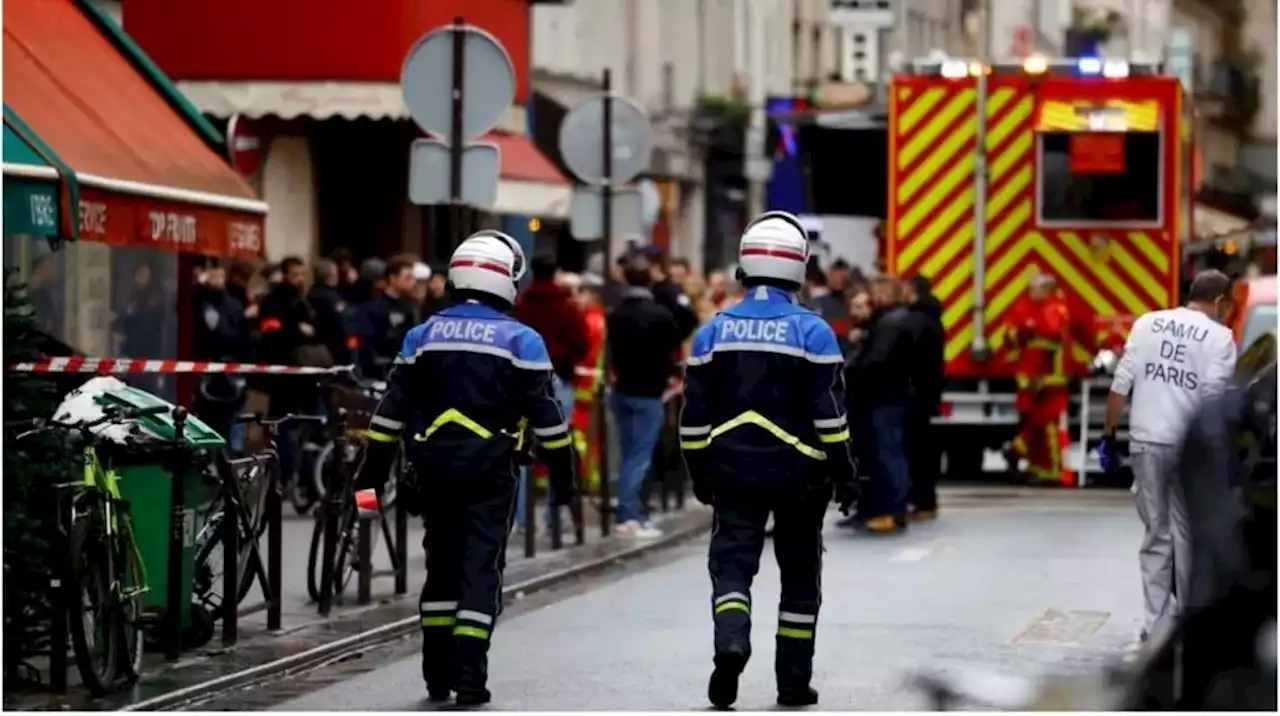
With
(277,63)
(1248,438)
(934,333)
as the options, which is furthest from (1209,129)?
(1248,438)

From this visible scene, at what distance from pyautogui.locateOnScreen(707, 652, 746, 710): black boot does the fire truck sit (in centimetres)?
1373

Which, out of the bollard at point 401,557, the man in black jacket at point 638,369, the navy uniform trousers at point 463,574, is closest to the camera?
the navy uniform trousers at point 463,574

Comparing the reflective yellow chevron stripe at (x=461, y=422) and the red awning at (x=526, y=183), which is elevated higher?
the red awning at (x=526, y=183)

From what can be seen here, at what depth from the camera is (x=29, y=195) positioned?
45.4 ft

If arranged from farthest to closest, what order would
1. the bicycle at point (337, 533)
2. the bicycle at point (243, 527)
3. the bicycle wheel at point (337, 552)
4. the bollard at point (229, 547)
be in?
the bicycle wheel at point (337, 552) → the bicycle at point (337, 533) → the bicycle at point (243, 527) → the bollard at point (229, 547)

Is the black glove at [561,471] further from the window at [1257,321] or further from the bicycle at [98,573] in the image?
the window at [1257,321]

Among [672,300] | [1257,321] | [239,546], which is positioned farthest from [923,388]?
[239,546]

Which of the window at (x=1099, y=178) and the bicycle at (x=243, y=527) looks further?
the window at (x=1099, y=178)

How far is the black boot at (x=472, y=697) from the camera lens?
11008 millimetres

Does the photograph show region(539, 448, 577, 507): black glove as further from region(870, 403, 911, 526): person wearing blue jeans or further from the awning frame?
region(870, 403, 911, 526): person wearing blue jeans

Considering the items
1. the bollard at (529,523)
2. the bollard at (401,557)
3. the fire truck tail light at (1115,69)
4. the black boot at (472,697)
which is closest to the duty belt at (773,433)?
the black boot at (472,697)

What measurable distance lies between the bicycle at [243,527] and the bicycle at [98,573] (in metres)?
1.17

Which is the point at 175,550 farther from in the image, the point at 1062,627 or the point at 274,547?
the point at 1062,627

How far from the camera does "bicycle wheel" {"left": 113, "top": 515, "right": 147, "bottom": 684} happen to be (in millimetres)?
11148
